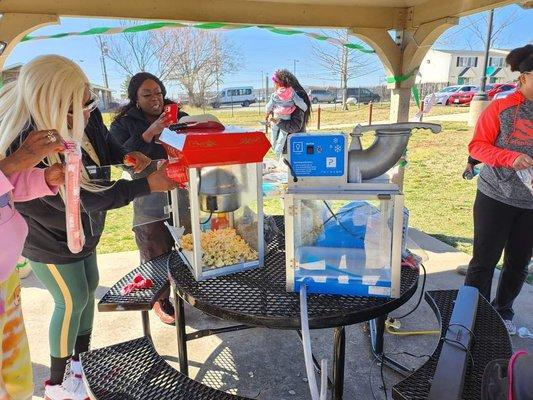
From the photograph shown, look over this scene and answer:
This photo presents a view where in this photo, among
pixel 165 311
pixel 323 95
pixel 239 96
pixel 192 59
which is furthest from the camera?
pixel 323 95

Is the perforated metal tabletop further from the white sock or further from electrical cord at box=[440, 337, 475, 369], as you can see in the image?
the white sock

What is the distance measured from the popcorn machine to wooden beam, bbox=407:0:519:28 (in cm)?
201

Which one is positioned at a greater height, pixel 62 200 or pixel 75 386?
pixel 62 200

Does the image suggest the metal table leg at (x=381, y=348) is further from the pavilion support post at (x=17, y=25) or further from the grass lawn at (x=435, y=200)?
the pavilion support post at (x=17, y=25)

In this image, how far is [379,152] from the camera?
1.37m

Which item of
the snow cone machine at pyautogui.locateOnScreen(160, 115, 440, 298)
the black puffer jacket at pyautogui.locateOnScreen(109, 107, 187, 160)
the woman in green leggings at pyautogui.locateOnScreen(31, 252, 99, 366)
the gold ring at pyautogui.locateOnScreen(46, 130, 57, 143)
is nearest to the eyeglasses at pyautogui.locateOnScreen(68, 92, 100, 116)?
the gold ring at pyautogui.locateOnScreen(46, 130, 57, 143)

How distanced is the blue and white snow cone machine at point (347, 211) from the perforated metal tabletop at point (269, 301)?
0.06 m

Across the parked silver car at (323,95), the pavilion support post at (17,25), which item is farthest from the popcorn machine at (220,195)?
the parked silver car at (323,95)

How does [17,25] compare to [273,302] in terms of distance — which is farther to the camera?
[17,25]

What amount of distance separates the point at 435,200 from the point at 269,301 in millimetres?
5641

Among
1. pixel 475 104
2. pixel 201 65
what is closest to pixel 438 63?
Answer: pixel 201 65

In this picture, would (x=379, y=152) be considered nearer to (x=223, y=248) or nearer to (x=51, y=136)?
(x=223, y=248)

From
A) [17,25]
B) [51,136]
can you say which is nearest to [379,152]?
[51,136]

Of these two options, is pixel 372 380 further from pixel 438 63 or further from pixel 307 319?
pixel 438 63
